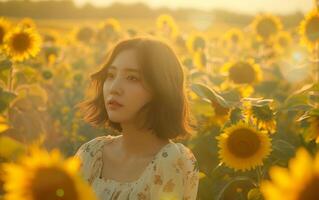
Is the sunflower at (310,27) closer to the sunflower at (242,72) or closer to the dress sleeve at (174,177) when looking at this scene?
the sunflower at (242,72)

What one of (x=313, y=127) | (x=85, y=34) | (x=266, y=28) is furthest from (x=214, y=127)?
(x=85, y=34)

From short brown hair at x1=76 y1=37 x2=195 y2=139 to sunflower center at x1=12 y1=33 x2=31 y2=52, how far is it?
1789 millimetres

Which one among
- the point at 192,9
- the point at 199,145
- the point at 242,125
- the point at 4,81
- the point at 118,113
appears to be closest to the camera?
the point at 118,113

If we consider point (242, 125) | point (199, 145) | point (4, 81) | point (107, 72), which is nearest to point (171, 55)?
point (107, 72)

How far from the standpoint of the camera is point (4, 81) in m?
3.66

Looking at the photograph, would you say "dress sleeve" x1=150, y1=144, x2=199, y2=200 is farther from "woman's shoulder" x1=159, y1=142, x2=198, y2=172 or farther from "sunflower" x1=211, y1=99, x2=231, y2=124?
"sunflower" x1=211, y1=99, x2=231, y2=124

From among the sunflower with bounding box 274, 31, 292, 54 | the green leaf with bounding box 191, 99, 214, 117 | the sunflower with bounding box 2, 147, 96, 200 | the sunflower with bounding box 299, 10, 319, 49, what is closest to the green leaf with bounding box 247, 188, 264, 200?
the green leaf with bounding box 191, 99, 214, 117

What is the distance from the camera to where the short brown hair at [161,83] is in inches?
91.0

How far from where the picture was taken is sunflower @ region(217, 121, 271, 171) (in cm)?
254

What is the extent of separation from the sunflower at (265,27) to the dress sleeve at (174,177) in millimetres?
4734

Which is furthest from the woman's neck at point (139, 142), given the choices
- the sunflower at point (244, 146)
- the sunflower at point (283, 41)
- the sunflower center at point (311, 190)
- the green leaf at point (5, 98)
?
Result: the sunflower at point (283, 41)

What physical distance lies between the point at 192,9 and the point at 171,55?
31.0 meters

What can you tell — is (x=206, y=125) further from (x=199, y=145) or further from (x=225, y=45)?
(x=225, y=45)

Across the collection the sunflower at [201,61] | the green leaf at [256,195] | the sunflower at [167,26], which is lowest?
the green leaf at [256,195]
